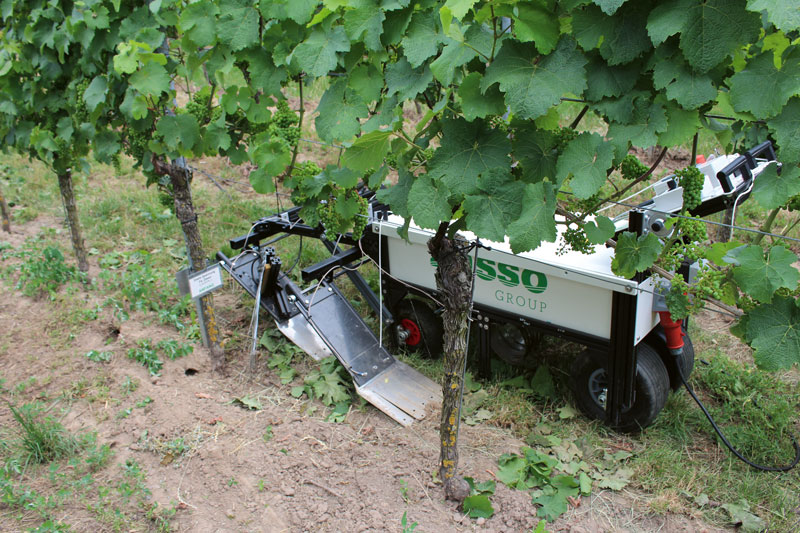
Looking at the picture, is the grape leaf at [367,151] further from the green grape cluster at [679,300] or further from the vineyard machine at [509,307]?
the green grape cluster at [679,300]

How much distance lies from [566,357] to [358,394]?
4.77 feet

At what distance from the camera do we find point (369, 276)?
5.61 m

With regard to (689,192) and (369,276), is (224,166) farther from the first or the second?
(689,192)

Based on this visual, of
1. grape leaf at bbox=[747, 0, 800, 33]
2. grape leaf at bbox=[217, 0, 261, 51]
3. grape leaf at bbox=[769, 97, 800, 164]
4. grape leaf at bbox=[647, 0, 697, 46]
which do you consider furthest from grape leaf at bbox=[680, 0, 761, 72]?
grape leaf at bbox=[217, 0, 261, 51]

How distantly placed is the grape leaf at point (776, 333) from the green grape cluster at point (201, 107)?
287 centimetres

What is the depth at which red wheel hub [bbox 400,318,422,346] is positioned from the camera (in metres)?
4.59

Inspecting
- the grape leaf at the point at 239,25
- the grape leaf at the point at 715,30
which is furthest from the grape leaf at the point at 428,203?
the grape leaf at the point at 239,25

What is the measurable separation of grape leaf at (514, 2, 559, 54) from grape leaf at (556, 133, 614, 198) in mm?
298

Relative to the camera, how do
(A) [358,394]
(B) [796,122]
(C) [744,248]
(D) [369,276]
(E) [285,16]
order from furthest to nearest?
(D) [369,276] → (A) [358,394] → (E) [285,16] → (C) [744,248] → (B) [796,122]

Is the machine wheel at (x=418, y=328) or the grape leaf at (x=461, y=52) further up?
the grape leaf at (x=461, y=52)

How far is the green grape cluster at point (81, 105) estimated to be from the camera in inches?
158

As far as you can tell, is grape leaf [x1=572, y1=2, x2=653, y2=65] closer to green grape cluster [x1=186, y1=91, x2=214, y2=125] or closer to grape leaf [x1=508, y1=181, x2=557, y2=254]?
grape leaf [x1=508, y1=181, x2=557, y2=254]

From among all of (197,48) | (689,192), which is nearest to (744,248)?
(689,192)

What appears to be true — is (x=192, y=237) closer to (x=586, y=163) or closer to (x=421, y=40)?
(x=421, y=40)
